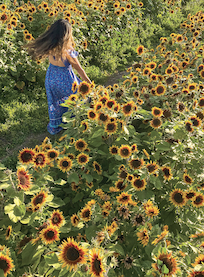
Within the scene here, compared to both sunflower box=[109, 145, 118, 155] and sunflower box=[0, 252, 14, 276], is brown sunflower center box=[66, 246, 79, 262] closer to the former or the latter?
sunflower box=[0, 252, 14, 276]

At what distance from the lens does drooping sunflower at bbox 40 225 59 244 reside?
1.33 m

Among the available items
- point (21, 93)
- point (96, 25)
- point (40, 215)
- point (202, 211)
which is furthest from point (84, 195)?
point (96, 25)

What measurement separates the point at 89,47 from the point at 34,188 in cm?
503

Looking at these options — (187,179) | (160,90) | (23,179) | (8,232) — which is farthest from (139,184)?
(160,90)

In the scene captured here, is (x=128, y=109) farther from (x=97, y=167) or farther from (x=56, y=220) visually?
(x=56, y=220)

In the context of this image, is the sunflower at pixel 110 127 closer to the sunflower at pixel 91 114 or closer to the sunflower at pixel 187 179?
the sunflower at pixel 91 114

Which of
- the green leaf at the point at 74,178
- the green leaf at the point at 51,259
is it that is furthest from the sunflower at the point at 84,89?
the green leaf at the point at 51,259

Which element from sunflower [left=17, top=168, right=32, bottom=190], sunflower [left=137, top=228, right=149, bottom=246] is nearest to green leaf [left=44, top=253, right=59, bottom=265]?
sunflower [left=17, top=168, right=32, bottom=190]

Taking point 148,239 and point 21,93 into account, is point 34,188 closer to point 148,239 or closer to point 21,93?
point 148,239

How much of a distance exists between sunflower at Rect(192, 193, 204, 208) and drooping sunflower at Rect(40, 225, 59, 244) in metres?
1.01

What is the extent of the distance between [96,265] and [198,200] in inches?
36.6

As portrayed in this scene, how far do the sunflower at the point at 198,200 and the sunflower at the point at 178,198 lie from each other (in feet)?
0.24

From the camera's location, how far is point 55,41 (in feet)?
10.6

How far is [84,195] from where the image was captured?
7.20 ft
